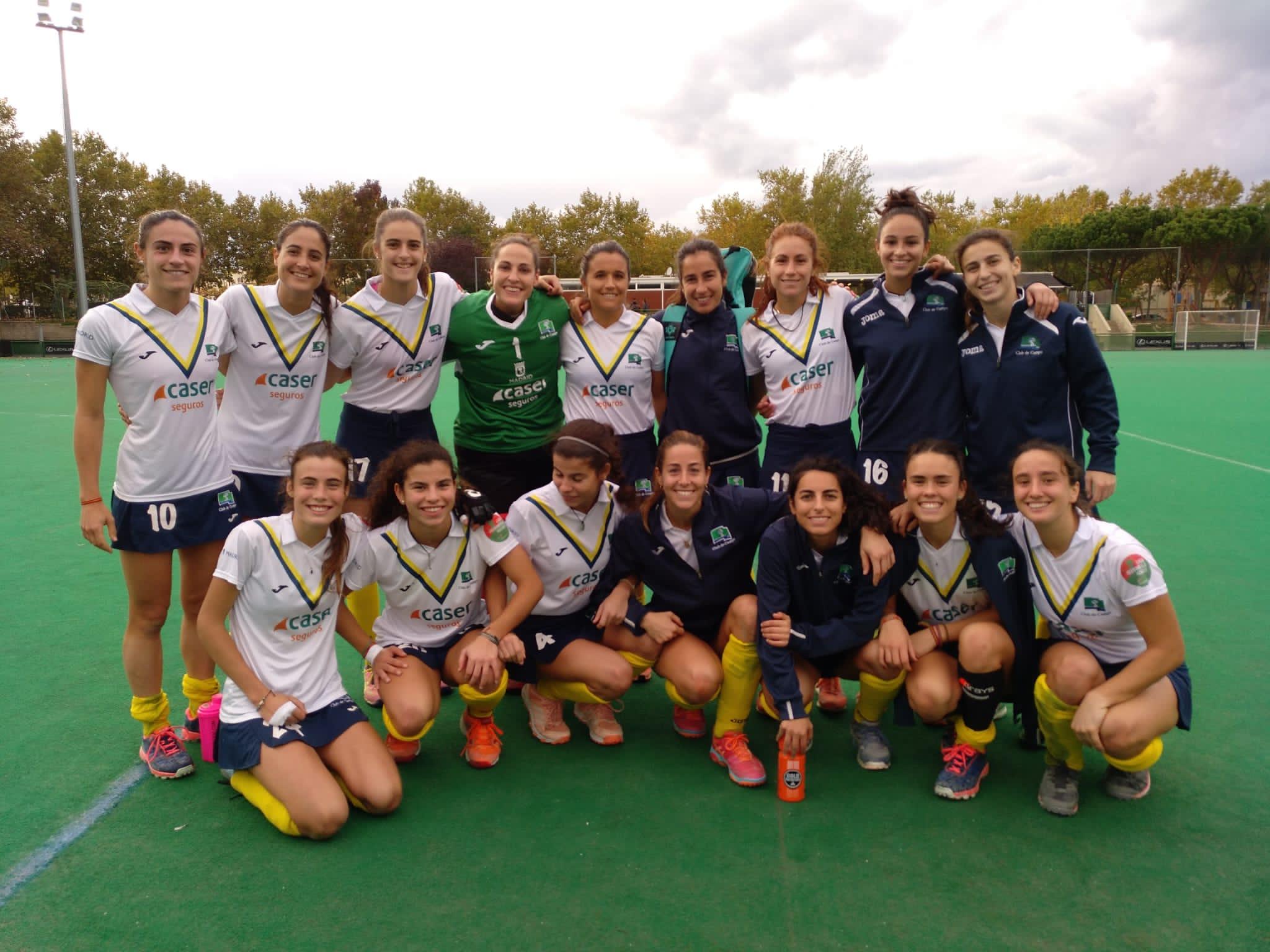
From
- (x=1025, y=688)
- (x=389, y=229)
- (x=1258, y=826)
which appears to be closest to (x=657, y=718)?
(x=1025, y=688)

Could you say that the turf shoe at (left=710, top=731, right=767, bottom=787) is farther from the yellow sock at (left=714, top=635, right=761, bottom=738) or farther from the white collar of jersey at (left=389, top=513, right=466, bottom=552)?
the white collar of jersey at (left=389, top=513, right=466, bottom=552)

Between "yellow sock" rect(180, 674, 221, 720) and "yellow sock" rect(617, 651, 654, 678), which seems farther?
"yellow sock" rect(617, 651, 654, 678)

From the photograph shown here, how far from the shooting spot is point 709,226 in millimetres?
49750

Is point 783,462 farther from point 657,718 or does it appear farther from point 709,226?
point 709,226

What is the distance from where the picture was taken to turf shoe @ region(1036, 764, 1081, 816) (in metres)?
2.82

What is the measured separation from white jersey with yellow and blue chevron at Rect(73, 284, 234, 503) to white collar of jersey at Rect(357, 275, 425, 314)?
30.8 inches

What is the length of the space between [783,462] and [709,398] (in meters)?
0.44

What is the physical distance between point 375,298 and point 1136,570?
3.14m

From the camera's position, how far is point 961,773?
2965mm

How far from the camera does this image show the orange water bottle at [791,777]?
2.95 meters

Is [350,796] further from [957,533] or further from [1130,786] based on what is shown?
[1130,786]

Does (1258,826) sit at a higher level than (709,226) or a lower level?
lower

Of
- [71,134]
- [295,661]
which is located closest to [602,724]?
[295,661]

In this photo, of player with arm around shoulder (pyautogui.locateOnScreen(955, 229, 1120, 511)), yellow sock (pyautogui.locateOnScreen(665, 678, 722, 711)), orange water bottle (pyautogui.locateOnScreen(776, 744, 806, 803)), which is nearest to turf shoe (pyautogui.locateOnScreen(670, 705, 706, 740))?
yellow sock (pyautogui.locateOnScreen(665, 678, 722, 711))
